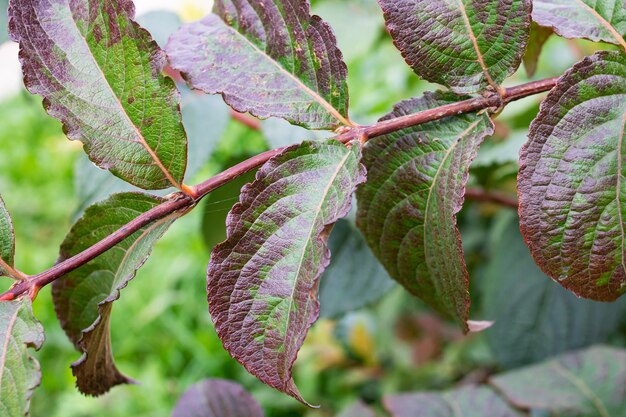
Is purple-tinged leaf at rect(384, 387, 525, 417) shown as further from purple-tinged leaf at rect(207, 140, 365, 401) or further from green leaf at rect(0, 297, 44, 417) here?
green leaf at rect(0, 297, 44, 417)

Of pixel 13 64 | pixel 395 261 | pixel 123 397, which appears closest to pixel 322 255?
pixel 395 261

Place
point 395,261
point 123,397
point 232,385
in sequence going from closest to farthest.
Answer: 1. point 395,261
2. point 232,385
3. point 123,397

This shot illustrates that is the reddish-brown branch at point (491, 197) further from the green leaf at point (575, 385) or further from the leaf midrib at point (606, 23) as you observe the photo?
the leaf midrib at point (606, 23)

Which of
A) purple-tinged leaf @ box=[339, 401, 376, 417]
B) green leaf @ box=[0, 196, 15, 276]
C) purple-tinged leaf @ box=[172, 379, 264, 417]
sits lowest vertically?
purple-tinged leaf @ box=[339, 401, 376, 417]

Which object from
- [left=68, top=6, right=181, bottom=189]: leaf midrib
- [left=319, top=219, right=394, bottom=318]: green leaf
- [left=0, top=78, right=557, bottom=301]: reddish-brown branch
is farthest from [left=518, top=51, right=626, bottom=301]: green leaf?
[left=319, top=219, right=394, bottom=318]: green leaf

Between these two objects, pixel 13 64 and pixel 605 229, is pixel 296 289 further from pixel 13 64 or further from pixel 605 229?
pixel 13 64

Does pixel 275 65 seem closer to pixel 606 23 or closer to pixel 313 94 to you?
pixel 313 94
